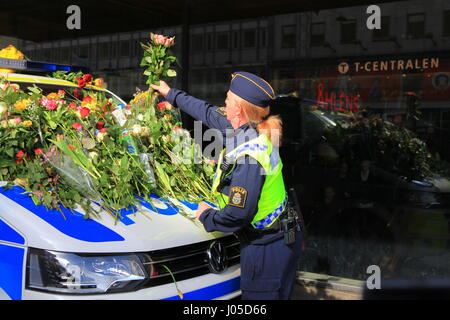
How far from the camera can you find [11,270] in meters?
2.30

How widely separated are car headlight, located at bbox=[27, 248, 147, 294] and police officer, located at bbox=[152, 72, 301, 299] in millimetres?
473

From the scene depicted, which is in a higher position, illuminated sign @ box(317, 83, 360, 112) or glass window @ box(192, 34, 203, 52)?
glass window @ box(192, 34, 203, 52)

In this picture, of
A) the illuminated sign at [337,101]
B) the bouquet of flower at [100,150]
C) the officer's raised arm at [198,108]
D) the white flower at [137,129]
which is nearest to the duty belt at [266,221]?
the bouquet of flower at [100,150]

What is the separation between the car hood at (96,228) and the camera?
2301 millimetres

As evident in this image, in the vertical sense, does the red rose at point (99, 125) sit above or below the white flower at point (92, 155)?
above

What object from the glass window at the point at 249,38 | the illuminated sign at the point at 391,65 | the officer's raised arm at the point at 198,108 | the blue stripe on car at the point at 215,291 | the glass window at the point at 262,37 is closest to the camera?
the blue stripe on car at the point at 215,291

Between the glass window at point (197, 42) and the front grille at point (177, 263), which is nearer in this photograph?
the front grille at point (177, 263)

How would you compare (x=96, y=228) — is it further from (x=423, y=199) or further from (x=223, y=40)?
(x=223, y=40)

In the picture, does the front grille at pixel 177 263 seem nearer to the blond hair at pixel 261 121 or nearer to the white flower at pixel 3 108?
the blond hair at pixel 261 121

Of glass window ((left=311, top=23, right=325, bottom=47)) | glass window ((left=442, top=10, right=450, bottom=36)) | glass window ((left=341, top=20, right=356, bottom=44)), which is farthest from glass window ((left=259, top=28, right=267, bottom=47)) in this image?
glass window ((left=442, top=10, right=450, bottom=36))

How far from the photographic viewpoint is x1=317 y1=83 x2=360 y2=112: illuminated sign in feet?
20.1

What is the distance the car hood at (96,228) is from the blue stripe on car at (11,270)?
90 millimetres

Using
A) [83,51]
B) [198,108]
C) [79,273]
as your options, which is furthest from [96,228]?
[83,51]

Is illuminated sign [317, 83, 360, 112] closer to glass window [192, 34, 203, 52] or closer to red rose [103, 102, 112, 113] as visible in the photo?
glass window [192, 34, 203, 52]
